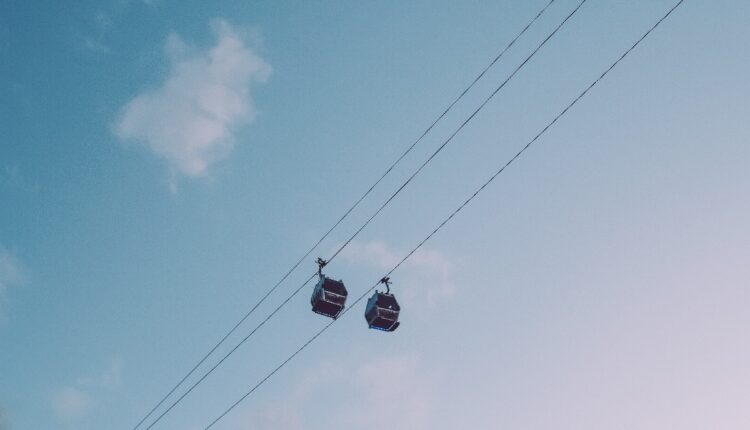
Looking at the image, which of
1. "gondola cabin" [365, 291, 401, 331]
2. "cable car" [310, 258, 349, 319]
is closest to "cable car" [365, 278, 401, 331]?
"gondola cabin" [365, 291, 401, 331]

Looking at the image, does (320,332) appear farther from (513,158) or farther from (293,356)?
(513,158)

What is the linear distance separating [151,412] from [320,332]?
20.7 ft

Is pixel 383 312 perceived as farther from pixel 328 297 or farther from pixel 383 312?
pixel 328 297

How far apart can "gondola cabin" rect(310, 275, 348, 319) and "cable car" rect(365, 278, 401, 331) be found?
549 mm

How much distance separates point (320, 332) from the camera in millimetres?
8078

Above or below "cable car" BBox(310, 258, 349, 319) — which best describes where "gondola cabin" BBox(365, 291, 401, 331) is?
below

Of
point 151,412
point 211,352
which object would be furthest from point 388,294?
point 151,412

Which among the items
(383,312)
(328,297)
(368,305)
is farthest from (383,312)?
(328,297)

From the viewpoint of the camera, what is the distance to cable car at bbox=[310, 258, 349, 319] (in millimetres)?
8125

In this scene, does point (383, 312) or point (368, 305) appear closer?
point (383, 312)

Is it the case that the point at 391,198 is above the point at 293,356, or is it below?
above

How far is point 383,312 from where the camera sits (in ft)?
26.5

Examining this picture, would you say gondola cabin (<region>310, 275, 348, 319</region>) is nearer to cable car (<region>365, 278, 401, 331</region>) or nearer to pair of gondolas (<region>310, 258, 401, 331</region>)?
pair of gondolas (<region>310, 258, 401, 331</region>)

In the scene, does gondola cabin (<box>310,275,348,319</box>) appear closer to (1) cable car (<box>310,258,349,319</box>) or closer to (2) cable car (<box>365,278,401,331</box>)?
(1) cable car (<box>310,258,349,319</box>)
